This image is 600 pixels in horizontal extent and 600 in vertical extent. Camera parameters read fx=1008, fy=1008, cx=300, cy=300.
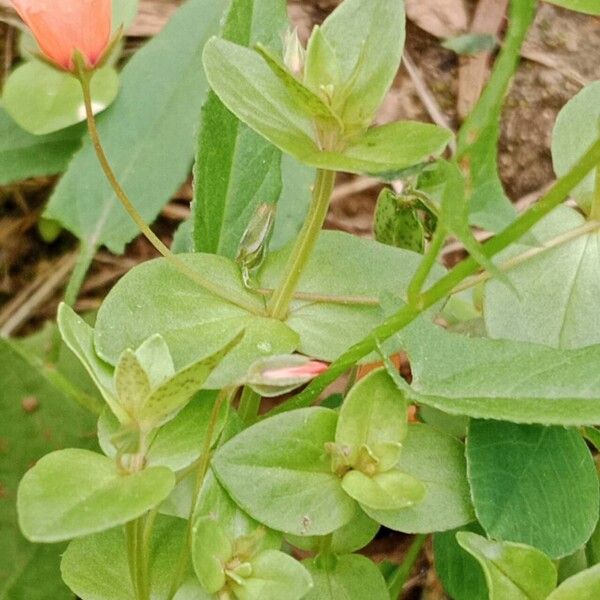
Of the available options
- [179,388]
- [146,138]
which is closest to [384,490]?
[179,388]

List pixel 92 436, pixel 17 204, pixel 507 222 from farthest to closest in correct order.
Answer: pixel 17 204, pixel 92 436, pixel 507 222

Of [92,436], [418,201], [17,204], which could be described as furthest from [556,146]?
[17,204]

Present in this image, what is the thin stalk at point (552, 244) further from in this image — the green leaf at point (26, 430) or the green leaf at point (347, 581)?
the green leaf at point (26, 430)

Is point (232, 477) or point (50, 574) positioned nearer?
point (232, 477)

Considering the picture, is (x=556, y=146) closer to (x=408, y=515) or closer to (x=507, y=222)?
(x=507, y=222)

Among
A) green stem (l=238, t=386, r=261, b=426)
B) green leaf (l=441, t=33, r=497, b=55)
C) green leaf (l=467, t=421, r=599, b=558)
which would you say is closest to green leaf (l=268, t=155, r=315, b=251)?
green stem (l=238, t=386, r=261, b=426)

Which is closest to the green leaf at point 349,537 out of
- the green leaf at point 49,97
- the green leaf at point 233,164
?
the green leaf at point 233,164
